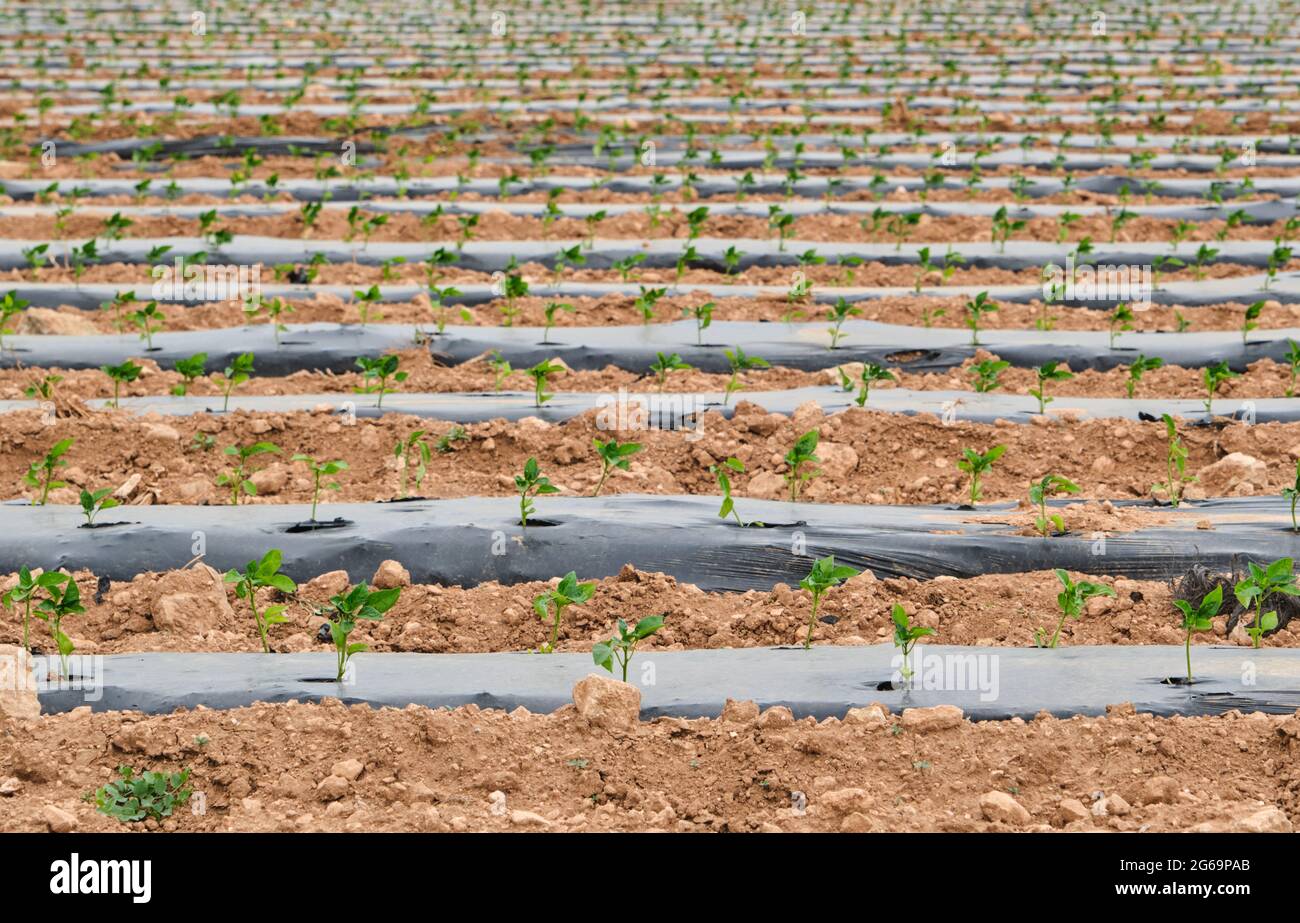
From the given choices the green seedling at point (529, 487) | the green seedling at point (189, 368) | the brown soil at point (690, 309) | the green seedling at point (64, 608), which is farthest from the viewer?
the brown soil at point (690, 309)

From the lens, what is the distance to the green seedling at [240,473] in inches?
145

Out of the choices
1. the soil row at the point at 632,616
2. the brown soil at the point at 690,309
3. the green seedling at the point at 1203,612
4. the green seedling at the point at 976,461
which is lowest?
the soil row at the point at 632,616

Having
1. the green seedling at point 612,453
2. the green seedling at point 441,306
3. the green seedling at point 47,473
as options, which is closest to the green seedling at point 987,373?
the green seedling at point 612,453

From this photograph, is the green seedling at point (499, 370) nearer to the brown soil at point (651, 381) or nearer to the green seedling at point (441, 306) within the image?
the brown soil at point (651, 381)

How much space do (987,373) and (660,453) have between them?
A: 48.9 inches

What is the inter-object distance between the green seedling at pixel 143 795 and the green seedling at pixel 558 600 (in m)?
0.85

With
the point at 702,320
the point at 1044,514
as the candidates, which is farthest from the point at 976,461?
the point at 702,320

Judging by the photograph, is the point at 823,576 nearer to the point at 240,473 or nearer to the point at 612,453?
the point at 612,453

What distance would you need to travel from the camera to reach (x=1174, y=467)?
162 inches

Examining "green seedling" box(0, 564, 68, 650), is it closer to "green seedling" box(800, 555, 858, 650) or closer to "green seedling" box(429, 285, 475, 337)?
"green seedling" box(800, 555, 858, 650)

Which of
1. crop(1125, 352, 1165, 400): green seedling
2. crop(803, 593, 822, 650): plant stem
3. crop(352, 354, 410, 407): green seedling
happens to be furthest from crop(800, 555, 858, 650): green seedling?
crop(1125, 352, 1165, 400): green seedling

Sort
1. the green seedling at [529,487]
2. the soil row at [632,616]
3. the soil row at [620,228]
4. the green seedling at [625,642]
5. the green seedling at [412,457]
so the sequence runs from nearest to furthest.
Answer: the green seedling at [625,642], the soil row at [632,616], the green seedling at [529,487], the green seedling at [412,457], the soil row at [620,228]

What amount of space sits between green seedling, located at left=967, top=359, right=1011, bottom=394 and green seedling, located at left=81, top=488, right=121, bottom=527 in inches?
113

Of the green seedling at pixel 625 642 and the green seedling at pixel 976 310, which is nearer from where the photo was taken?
the green seedling at pixel 625 642
